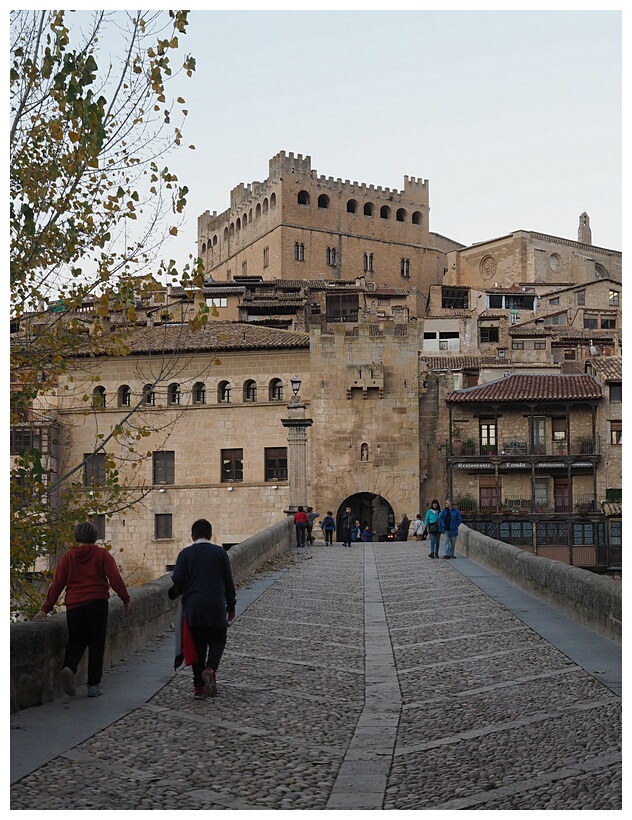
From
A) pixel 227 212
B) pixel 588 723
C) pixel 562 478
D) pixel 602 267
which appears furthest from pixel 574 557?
pixel 227 212

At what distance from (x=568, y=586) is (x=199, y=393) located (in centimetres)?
3740

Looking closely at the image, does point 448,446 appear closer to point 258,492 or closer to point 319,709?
point 258,492

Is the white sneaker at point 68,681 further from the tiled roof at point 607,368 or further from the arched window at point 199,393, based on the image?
the tiled roof at point 607,368

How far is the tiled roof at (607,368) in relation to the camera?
49.8 metres

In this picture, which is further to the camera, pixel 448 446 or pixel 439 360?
pixel 439 360

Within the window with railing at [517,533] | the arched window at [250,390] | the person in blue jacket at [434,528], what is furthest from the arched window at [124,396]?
the person in blue jacket at [434,528]

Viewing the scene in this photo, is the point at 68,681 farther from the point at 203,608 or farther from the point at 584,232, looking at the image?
the point at 584,232

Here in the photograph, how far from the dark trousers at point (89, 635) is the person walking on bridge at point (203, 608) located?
0.59 m

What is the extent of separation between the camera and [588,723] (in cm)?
724

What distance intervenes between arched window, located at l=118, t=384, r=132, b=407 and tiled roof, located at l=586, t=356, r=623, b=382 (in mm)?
21986

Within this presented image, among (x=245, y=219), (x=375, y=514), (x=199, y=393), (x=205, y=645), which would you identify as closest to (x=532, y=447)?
(x=375, y=514)

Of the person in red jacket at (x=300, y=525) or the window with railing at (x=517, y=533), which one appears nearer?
the person in red jacket at (x=300, y=525)

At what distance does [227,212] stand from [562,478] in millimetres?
66419

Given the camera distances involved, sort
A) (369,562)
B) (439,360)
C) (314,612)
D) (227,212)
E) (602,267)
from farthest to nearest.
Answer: (227,212), (602,267), (439,360), (369,562), (314,612)
